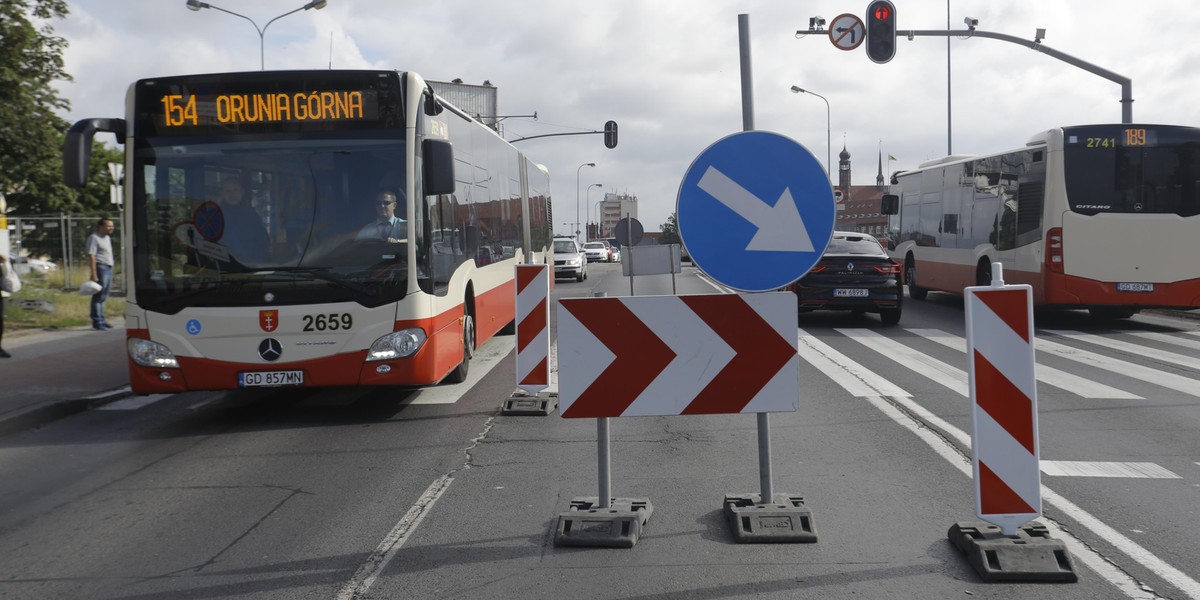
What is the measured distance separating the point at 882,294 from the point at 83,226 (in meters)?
20.6

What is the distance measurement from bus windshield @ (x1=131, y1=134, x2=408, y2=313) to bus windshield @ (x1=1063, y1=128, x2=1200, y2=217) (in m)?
12.2

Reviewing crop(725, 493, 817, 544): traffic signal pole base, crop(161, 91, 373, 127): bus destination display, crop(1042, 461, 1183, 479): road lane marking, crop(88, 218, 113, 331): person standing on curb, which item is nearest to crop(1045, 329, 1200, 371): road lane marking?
crop(1042, 461, 1183, 479): road lane marking

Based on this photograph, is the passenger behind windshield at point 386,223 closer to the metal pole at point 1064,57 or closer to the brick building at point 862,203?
the metal pole at point 1064,57

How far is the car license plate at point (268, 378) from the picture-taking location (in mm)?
8648

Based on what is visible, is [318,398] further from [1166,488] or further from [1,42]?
[1,42]

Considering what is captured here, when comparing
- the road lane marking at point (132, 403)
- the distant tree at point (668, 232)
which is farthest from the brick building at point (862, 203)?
the road lane marking at point (132, 403)

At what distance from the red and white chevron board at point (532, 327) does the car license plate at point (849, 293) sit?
9.01 metres

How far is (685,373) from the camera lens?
5.37m

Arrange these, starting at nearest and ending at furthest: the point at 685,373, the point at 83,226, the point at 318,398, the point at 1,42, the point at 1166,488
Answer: the point at 685,373, the point at 1166,488, the point at 318,398, the point at 1,42, the point at 83,226

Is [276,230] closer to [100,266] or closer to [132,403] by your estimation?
[132,403]

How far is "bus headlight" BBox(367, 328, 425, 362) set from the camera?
28.6ft

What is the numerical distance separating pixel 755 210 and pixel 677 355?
2.64 feet

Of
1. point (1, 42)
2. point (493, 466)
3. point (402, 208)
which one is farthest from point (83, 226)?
point (493, 466)

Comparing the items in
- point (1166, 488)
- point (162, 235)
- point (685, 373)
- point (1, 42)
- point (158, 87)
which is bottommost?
point (1166, 488)
